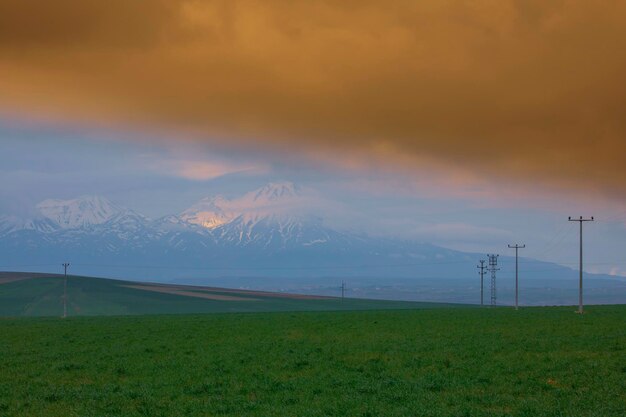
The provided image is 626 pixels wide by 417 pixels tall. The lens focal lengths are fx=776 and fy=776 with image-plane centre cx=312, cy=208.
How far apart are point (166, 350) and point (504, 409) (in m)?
27.0

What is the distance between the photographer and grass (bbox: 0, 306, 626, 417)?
26156mm

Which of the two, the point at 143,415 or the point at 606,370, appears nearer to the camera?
the point at 143,415

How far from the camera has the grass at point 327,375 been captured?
26156 mm

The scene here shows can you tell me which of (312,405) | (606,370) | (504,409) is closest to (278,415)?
(312,405)

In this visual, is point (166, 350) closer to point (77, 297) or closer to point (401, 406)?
point (401, 406)

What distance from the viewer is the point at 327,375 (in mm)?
33969

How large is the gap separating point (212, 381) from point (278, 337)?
79.3 feet

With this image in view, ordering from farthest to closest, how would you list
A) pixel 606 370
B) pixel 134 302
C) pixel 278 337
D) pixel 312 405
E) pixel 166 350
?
pixel 134 302 < pixel 278 337 < pixel 166 350 < pixel 606 370 < pixel 312 405

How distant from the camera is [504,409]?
2519cm

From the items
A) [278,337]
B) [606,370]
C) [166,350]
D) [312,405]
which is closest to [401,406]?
[312,405]

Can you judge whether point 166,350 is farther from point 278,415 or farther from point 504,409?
point 504,409

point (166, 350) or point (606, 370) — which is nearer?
point (606, 370)

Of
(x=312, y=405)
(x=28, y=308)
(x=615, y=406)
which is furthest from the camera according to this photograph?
(x=28, y=308)

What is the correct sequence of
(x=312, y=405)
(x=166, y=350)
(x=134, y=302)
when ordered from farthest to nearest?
(x=134, y=302), (x=166, y=350), (x=312, y=405)
